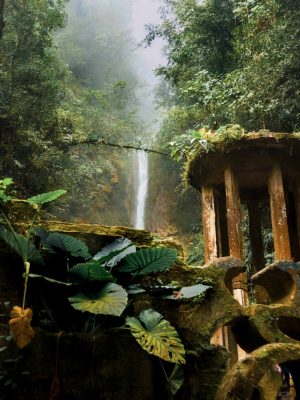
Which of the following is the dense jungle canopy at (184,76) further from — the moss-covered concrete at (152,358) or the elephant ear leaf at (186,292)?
the elephant ear leaf at (186,292)

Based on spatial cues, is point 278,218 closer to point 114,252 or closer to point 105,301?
point 114,252

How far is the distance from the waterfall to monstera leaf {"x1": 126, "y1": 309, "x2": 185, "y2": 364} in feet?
64.3

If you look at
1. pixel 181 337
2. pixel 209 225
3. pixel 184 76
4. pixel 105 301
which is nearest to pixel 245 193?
pixel 209 225

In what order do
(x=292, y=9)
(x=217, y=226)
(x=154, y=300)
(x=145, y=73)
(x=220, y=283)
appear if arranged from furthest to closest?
(x=145, y=73) < (x=292, y=9) < (x=217, y=226) < (x=220, y=283) < (x=154, y=300)

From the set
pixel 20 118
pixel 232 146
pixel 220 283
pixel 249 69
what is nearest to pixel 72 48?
pixel 20 118

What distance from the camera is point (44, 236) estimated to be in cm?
363

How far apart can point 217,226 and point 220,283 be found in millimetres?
5232

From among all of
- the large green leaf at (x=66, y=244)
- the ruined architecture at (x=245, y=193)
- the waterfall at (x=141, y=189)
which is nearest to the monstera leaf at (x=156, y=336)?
the large green leaf at (x=66, y=244)

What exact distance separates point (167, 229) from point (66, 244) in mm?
17515

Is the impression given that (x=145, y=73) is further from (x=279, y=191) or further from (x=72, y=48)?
(x=279, y=191)

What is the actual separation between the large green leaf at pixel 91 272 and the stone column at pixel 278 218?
17.8ft

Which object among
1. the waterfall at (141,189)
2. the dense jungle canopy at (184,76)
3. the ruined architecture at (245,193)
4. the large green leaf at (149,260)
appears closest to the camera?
the large green leaf at (149,260)

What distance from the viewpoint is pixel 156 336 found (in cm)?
328

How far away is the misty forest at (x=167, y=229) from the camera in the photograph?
340 cm
